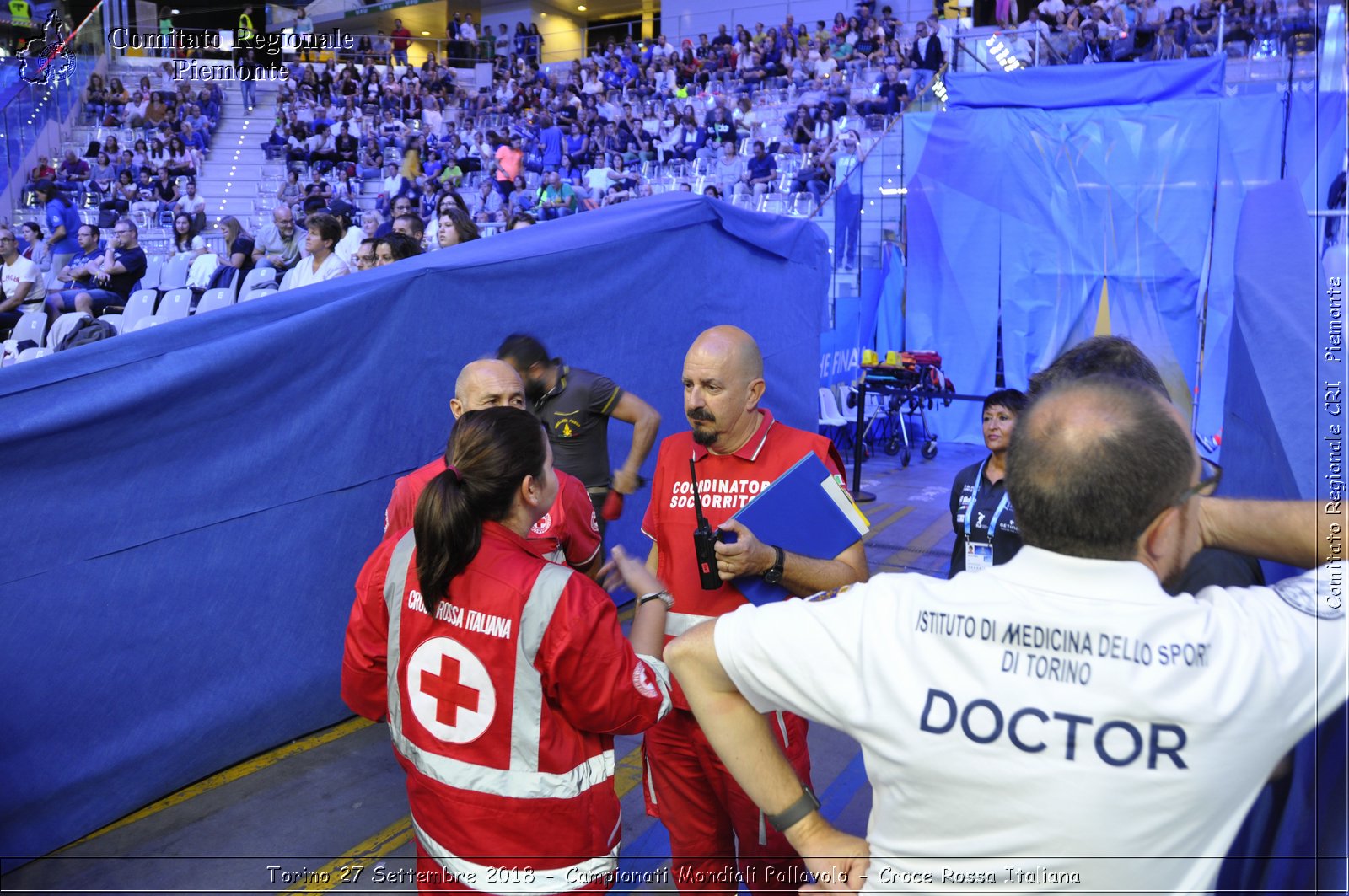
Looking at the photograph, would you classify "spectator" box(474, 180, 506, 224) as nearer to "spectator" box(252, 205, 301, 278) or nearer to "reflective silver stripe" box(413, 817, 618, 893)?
"spectator" box(252, 205, 301, 278)

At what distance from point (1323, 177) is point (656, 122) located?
1928 cm

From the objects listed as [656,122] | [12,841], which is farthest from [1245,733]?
[656,122]

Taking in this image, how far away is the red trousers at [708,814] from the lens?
108 inches

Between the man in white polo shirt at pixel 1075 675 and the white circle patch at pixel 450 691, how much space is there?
2.66ft

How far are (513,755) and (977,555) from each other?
7.77ft

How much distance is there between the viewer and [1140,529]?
129 cm

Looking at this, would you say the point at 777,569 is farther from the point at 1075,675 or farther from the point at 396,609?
the point at 1075,675

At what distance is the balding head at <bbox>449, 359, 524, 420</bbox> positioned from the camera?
3.44m

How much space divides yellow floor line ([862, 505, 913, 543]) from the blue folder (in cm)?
514

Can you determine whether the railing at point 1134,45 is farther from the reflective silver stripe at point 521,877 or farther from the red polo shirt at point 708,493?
the reflective silver stripe at point 521,877

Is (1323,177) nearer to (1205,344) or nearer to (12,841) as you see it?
(12,841)

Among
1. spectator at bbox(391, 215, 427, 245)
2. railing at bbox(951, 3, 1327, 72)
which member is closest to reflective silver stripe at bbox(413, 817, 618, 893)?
spectator at bbox(391, 215, 427, 245)

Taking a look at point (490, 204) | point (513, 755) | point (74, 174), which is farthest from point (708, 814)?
point (74, 174)

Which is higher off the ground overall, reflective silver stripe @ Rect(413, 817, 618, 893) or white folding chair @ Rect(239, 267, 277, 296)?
white folding chair @ Rect(239, 267, 277, 296)
